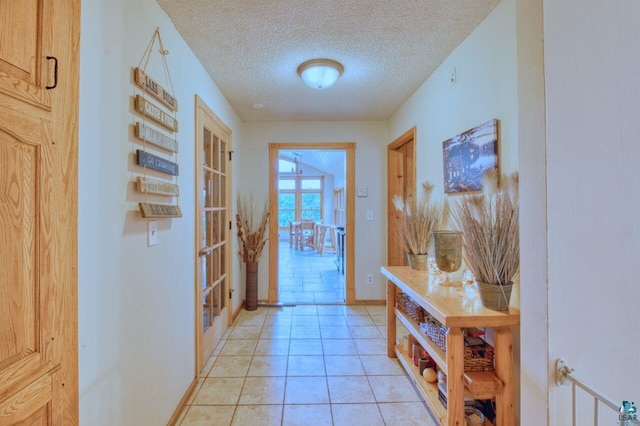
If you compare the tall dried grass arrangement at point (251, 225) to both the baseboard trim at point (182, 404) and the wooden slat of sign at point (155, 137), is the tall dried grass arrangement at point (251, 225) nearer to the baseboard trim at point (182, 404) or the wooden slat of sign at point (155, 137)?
the baseboard trim at point (182, 404)

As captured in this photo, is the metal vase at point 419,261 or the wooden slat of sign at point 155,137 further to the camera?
the metal vase at point 419,261

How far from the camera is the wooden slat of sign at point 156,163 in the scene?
1.32 metres

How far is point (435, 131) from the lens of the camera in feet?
7.59

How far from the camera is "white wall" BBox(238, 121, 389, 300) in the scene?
12.1 feet

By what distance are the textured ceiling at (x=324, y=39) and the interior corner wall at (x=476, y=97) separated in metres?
0.11

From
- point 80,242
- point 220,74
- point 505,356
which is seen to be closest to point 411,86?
point 220,74

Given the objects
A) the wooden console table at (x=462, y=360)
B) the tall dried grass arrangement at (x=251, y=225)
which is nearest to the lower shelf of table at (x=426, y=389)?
the wooden console table at (x=462, y=360)

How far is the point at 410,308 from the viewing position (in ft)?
6.87

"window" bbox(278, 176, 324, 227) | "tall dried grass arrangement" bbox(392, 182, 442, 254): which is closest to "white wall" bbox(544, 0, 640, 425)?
"tall dried grass arrangement" bbox(392, 182, 442, 254)

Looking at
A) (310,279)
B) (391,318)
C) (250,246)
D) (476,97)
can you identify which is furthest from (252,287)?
(476,97)

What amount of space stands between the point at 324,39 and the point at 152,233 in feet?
5.15

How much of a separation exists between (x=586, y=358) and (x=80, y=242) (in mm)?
1697

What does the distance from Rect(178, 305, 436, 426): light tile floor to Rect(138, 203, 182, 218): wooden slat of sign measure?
1207mm

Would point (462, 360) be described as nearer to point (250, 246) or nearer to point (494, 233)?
point (494, 233)
